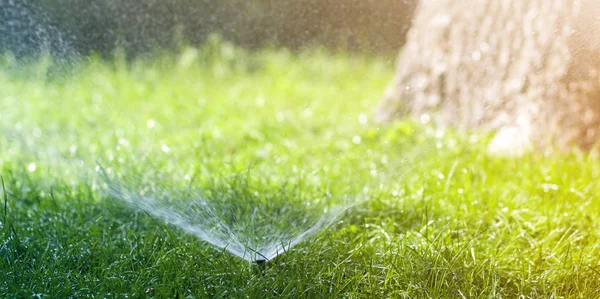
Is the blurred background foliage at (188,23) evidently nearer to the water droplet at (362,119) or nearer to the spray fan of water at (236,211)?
the spray fan of water at (236,211)

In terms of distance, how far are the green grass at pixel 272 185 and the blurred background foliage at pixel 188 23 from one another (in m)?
0.15

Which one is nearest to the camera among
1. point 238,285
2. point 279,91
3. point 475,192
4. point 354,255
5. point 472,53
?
point 238,285

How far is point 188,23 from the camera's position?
3.10 metres

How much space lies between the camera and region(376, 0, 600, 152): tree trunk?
11.1ft

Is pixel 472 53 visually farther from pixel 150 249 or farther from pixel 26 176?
pixel 26 176

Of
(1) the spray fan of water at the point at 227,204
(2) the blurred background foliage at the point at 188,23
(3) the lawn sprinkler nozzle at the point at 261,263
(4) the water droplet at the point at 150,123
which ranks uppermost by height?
(2) the blurred background foliage at the point at 188,23

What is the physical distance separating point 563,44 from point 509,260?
130cm

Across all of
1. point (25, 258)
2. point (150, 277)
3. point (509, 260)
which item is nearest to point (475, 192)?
point (509, 260)

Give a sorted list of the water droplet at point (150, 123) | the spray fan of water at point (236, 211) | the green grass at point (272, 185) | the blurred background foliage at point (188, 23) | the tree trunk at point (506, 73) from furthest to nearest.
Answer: the water droplet at point (150, 123)
the tree trunk at point (506, 73)
the blurred background foliage at point (188, 23)
the spray fan of water at point (236, 211)
the green grass at point (272, 185)

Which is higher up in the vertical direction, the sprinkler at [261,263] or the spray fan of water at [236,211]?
the sprinkler at [261,263]

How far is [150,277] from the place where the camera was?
2.34 metres

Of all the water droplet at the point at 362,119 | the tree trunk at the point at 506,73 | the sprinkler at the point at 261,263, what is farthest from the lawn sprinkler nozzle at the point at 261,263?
the water droplet at the point at 362,119

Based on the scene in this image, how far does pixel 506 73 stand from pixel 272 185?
1382 millimetres

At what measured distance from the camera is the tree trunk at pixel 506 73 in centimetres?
339
